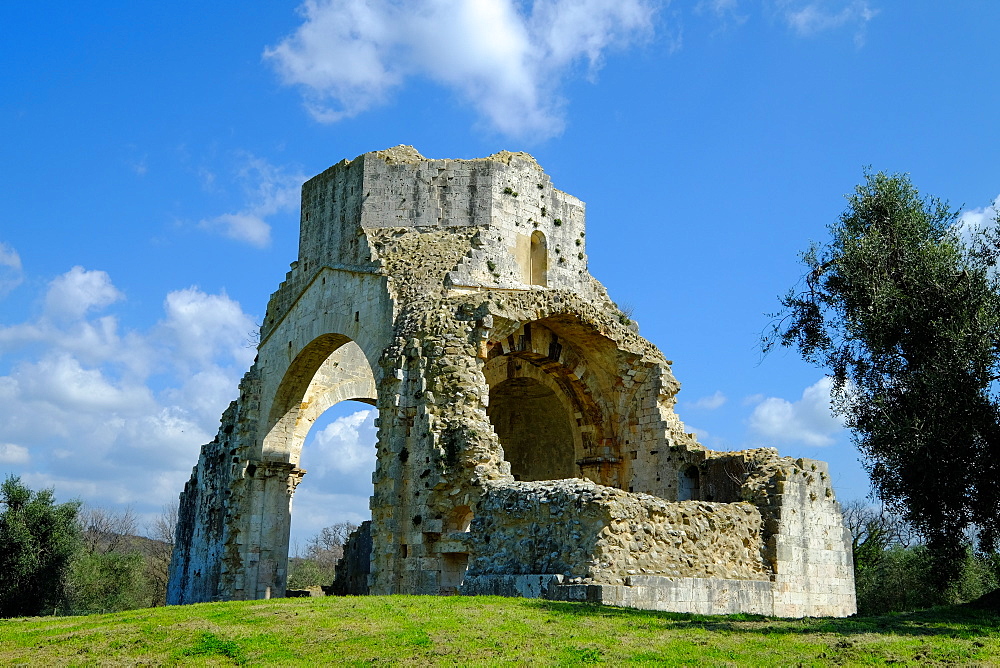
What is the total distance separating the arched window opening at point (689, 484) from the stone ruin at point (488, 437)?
0.03 metres

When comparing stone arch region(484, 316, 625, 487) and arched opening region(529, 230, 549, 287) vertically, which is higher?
arched opening region(529, 230, 549, 287)

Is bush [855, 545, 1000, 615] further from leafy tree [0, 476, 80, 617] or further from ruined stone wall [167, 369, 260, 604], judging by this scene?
leafy tree [0, 476, 80, 617]

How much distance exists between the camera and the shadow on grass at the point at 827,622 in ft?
30.7

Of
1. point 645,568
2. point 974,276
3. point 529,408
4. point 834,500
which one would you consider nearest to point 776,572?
point 834,500

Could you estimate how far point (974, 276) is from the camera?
38.4 ft

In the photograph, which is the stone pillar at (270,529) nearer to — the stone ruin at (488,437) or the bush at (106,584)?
the stone ruin at (488,437)

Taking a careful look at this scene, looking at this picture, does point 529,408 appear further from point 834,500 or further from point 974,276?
point 974,276

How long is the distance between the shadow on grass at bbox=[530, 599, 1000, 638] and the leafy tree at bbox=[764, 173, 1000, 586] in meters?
1.27

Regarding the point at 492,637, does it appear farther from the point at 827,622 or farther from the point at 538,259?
the point at 538,259

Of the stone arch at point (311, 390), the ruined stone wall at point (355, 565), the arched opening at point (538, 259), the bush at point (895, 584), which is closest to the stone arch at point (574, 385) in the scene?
the arched opening at point (538, 259)

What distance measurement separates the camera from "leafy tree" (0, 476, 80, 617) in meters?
24.2

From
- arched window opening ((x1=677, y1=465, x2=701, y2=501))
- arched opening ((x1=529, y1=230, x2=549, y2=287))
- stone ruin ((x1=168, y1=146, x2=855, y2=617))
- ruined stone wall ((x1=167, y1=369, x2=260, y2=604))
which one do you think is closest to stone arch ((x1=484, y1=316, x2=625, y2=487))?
stone ruin ((x1=168, y1=146, x2=855, y2=617))

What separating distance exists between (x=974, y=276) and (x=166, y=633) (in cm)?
1001

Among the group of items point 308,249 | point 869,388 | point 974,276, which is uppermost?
point 308,249
